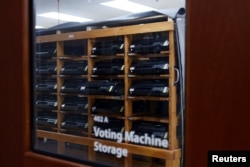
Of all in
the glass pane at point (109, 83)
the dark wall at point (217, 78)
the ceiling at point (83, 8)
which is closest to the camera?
the dark wall at point (217, 78)

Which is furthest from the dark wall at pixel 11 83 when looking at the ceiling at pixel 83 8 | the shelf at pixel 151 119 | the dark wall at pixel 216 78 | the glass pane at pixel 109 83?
the dark wall at pixel 216 78

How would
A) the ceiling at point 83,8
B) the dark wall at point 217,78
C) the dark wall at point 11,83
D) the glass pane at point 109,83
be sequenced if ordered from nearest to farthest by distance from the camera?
the dark wall at point 217,78, the dark wall at point 11,83, the glass pane at point 109,83, the ceiling at point 83,8

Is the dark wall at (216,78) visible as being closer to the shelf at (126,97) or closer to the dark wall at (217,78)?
the dark wall at (217,78)

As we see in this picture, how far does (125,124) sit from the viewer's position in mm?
2404

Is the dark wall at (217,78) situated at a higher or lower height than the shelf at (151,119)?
higher

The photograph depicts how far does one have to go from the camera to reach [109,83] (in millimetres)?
2607

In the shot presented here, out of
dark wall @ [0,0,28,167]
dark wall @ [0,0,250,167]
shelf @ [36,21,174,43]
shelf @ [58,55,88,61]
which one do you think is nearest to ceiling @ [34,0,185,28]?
shelf @ [36,21,174,43]

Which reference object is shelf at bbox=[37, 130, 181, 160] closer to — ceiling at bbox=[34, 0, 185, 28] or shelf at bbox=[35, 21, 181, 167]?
shelf at bbox=[35, 21, 181, 167]

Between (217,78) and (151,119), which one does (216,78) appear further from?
(151,119)

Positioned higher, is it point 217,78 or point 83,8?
point 83,8

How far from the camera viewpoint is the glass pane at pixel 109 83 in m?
1.95

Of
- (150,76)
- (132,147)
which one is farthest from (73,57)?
(132,147)

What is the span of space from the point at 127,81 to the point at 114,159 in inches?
35.3

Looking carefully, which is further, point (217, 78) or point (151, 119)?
point (151, 119)
